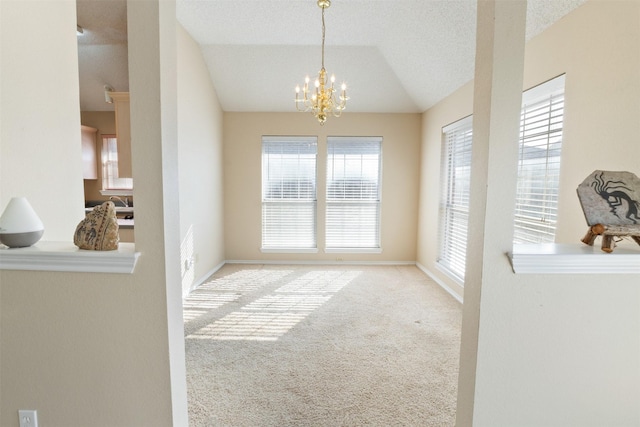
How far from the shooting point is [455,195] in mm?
4012

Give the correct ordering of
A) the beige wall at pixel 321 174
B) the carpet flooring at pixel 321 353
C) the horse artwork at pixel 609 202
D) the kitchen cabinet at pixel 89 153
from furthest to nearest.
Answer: the beige wall at pixel 321 174 < the kitchen cabinet at pixel 89 153 < the carpet flooring at pixel 321 353 < the horse artwork at pixel 609 202

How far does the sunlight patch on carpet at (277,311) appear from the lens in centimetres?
279

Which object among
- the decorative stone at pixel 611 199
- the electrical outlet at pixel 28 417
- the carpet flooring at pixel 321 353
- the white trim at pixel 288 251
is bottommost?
the carpet flooring at pixel 321 353

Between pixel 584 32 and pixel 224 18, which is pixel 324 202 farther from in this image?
pixel 584 32

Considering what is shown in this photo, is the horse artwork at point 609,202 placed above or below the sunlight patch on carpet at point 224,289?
above

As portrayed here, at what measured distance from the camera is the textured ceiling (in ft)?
9.51

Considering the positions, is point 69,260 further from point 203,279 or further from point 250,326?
point 203,279

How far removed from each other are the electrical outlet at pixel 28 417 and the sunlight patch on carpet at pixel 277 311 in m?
1.41

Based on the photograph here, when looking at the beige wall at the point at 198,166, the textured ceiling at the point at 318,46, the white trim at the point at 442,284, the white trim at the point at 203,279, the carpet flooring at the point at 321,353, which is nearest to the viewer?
the carpet flooring at the point at 321,353

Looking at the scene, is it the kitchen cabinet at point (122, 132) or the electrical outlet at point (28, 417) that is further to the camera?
the kitchen cabinet at point (122, 132)

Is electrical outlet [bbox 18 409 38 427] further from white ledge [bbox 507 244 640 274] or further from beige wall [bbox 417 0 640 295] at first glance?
beige wall [bbox 417 0 640 295]

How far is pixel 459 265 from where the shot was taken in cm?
382

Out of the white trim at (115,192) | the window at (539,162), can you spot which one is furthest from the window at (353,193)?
the white trim at (115,192)

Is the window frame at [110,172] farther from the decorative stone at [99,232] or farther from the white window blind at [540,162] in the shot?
the white window blind at [540,162]
